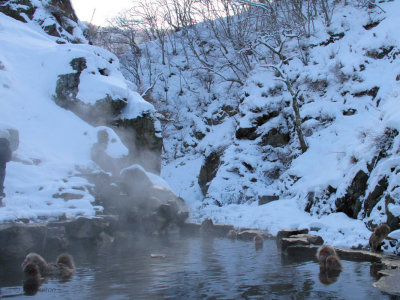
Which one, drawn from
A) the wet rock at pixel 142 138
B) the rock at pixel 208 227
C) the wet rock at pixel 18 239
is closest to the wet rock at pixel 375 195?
the rock at pixel 208 227

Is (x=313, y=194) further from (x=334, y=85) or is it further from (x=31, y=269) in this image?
(x=31, y=269)

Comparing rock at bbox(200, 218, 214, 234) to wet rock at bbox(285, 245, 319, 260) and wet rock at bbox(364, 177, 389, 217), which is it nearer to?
wet rock at bbox(285, 245, 319, 260)

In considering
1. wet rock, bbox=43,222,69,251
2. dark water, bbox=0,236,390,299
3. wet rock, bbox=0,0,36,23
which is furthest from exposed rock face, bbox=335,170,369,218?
wet rock, bbox=0,0,36,23

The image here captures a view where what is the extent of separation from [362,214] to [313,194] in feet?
11.9

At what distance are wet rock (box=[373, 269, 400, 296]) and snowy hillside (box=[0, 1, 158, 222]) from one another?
8691mm

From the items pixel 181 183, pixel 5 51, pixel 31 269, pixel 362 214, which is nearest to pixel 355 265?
pixel 362 214

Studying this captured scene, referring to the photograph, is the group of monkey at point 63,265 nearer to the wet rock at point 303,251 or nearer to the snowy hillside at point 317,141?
the snowy hillside at point 317,141

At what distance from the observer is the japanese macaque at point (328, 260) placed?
673cm

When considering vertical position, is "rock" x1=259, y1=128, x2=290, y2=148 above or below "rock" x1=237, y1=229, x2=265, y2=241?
above

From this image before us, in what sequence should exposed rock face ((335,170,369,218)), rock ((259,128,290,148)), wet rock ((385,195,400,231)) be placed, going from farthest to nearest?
rock ((259,128,290,148)) < exposed rock face ((335,170,369,218)) < wet rock ((385,195,400,231))

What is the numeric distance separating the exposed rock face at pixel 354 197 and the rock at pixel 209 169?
13729mm

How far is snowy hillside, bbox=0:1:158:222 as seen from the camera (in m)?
12.1

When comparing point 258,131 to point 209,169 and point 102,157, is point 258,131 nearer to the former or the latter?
point 209,169

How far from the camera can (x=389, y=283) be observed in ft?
17.2
